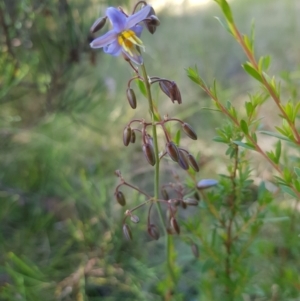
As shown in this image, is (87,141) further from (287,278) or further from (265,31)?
(265,31)

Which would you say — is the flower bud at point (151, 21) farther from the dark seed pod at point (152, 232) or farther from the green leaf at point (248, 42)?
the dark seed pod at point (152, 232)

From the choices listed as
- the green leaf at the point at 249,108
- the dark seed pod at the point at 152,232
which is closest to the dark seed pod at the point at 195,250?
the dark seed pod at the point at 152,232

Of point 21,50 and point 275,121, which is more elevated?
point 21,50

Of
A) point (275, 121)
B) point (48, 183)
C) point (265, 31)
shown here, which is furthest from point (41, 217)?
point (265, 31)

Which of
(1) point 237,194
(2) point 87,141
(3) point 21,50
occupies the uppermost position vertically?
(3) point 21,50

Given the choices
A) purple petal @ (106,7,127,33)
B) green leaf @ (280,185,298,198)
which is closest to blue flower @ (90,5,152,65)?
purple petal @ (106,7,127,33)

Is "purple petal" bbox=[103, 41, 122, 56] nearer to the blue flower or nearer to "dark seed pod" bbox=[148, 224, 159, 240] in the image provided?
the blue flower

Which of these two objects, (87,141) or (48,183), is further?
(87,141)

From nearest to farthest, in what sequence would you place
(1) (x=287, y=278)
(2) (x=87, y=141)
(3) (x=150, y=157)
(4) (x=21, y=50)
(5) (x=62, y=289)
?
1. (3) (x=150, y=157)
2. (1) (x=287, y=278)
3. (5) (x=62, y=289)
4. (4) (x=21, y=50)
5. (2) (x=87, y=141)

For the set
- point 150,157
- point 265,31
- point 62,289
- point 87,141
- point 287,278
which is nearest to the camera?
point 150,157
